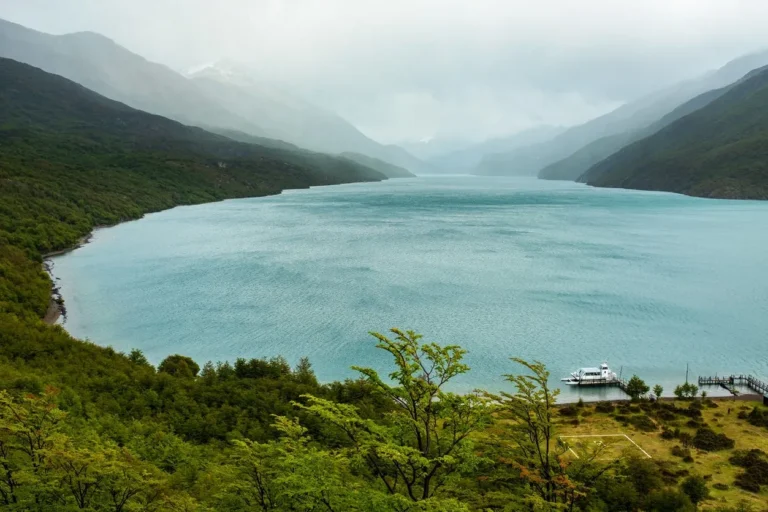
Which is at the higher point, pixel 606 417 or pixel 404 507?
pixel 404 507

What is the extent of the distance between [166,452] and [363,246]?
93.6 metres

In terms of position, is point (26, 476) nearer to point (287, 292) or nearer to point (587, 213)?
point (287, 292)

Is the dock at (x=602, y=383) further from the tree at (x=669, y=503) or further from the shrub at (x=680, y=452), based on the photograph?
the tree at (x=669, y=503)

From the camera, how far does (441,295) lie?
75625mm

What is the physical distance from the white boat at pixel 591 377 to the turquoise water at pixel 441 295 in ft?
5.73

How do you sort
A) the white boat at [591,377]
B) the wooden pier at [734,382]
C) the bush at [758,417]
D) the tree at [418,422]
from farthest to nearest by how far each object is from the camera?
1. the white boat at [591,377]
2. the wooden pier at [734,382]
3. the bush at [758,417]
4. the tree at [418,422]

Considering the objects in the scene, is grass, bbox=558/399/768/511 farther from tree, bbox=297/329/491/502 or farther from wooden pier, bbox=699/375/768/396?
tree, bbox=297/329/491/502

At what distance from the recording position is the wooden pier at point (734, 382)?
47.0 m

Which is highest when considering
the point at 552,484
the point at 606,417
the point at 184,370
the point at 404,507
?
the point at 404,507

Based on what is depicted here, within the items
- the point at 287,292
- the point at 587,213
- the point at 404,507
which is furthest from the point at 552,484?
the point at 587,213

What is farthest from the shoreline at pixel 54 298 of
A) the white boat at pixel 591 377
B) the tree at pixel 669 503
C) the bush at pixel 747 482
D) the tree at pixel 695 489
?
the bush at pixel 747 482

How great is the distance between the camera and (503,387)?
150 feet

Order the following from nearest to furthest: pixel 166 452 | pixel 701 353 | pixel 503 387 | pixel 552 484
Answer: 1. pixel 552 484
2. pixel 166 452
3. pixel 503 387
4. pixel 701 353

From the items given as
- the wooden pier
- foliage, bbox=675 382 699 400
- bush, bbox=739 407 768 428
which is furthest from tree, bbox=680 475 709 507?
the wooden pier
